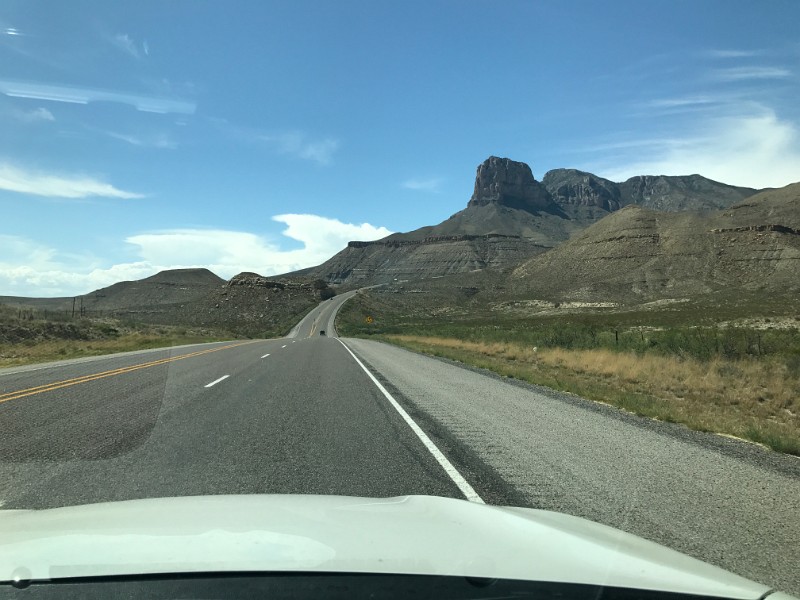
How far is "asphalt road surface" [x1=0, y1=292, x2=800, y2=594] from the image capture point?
495 centimetres

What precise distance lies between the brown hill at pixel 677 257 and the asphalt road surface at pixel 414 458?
6976 cm

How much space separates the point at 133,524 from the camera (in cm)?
339

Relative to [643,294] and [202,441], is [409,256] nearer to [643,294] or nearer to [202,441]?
[643,294]

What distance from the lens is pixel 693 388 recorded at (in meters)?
14.8

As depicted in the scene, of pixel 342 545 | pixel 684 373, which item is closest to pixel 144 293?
pixel 684 373

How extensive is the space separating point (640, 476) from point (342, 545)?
436 centimetres

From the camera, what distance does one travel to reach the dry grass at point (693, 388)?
9987 mm

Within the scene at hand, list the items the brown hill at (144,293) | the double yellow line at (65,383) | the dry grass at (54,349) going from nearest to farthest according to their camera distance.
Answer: the double yellow line at (65,383) < the dry grass at (54,349) < the brown hill at (144,293)

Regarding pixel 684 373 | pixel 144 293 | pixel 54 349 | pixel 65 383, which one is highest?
pixel 144 293

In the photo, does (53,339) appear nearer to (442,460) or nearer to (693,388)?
(693,388)

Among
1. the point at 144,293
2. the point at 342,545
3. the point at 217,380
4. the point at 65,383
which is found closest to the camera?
the point at 342,545

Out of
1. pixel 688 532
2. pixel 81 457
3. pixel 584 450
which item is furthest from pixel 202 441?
pixel 688 532

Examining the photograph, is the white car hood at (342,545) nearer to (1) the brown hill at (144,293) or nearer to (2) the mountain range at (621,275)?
(2) the mountain range at (621,275)

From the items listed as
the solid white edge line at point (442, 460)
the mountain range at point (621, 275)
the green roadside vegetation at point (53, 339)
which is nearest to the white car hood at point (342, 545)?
the solid white edge line at point (442, 460)
